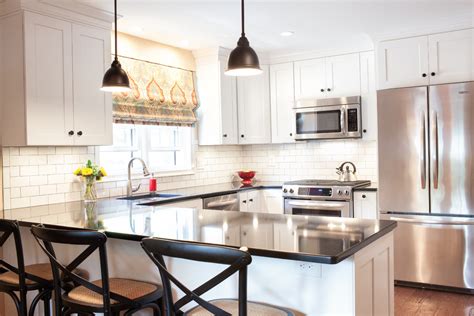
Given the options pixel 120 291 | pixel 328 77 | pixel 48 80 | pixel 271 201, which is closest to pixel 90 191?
pixel 48 80

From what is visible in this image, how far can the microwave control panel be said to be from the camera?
496cm

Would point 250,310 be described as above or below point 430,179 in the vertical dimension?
below

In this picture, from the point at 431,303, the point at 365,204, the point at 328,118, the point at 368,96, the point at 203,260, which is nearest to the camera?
the point at 203,260

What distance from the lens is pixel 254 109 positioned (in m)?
5.51

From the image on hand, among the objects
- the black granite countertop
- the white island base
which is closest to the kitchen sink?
the black granite countertop

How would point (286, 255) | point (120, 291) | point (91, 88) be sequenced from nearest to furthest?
1. point (286, 255)
2. point (120, 291)
3. point (91, 88)

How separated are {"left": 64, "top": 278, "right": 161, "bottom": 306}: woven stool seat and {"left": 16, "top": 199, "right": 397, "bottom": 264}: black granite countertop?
0.25 meters

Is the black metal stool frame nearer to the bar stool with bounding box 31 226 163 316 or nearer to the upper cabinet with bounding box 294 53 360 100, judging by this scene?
the bar stool with bounding box 31 226 163 316

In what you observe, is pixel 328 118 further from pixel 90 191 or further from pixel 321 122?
pixel 90 191

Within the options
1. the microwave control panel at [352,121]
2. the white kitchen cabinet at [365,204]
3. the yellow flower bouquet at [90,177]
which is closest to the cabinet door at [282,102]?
the microwave control panel at [352,121]

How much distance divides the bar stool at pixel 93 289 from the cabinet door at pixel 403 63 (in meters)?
3.24

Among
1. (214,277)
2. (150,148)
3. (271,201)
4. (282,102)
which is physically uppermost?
(282,102)

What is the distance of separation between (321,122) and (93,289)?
3664 mm

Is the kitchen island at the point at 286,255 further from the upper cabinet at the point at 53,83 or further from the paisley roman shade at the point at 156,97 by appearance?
the paisley roman shade at the point at 156,97
